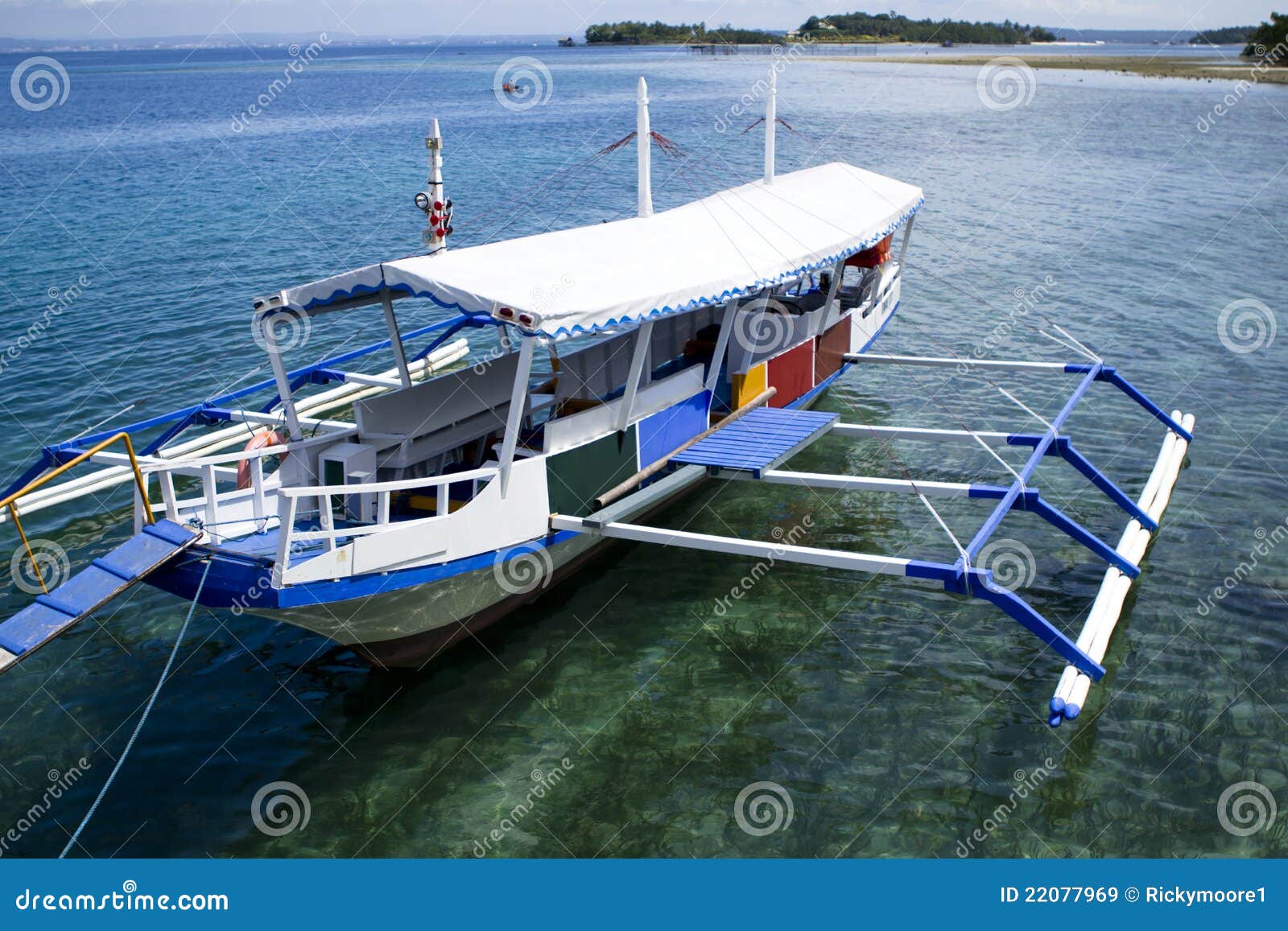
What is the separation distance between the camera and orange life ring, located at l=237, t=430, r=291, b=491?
1138 cm

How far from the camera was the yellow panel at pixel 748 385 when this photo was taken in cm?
1366

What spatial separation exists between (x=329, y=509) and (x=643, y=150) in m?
5.93

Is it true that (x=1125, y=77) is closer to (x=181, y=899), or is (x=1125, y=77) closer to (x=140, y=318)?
(x=140, y=318)

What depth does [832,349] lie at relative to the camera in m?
15.9

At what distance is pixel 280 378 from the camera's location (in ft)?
35.5

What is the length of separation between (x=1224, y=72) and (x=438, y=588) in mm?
113613
